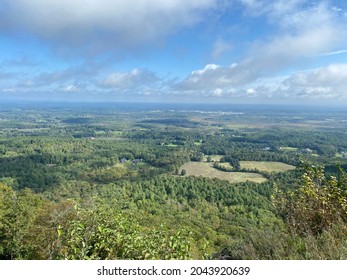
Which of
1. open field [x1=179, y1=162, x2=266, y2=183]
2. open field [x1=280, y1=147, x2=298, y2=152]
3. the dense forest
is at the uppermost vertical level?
the dense forest

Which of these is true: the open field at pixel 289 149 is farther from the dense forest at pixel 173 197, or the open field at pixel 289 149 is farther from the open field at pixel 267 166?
the open field at pixel 267 166

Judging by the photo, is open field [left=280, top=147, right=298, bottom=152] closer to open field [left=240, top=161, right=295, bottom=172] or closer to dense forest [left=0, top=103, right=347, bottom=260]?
dense forest [left=0, top=103, right=347, bottom=260]

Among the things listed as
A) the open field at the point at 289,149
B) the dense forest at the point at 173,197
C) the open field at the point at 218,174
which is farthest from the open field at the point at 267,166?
the open field at the point at 289,149

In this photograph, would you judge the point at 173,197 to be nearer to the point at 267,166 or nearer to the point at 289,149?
the point at 267,166

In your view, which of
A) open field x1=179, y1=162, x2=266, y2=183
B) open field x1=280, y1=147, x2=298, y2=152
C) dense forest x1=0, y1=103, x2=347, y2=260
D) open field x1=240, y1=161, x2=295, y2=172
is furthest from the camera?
open field x1=280, y1=147, x2=298, y2=152

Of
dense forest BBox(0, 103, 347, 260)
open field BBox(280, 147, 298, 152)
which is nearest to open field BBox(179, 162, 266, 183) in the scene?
dense forest BBox(0, 103, 347, 260)

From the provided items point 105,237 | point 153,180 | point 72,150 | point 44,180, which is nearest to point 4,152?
point 72,150

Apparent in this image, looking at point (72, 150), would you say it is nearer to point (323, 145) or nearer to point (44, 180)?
point (44, 180)
